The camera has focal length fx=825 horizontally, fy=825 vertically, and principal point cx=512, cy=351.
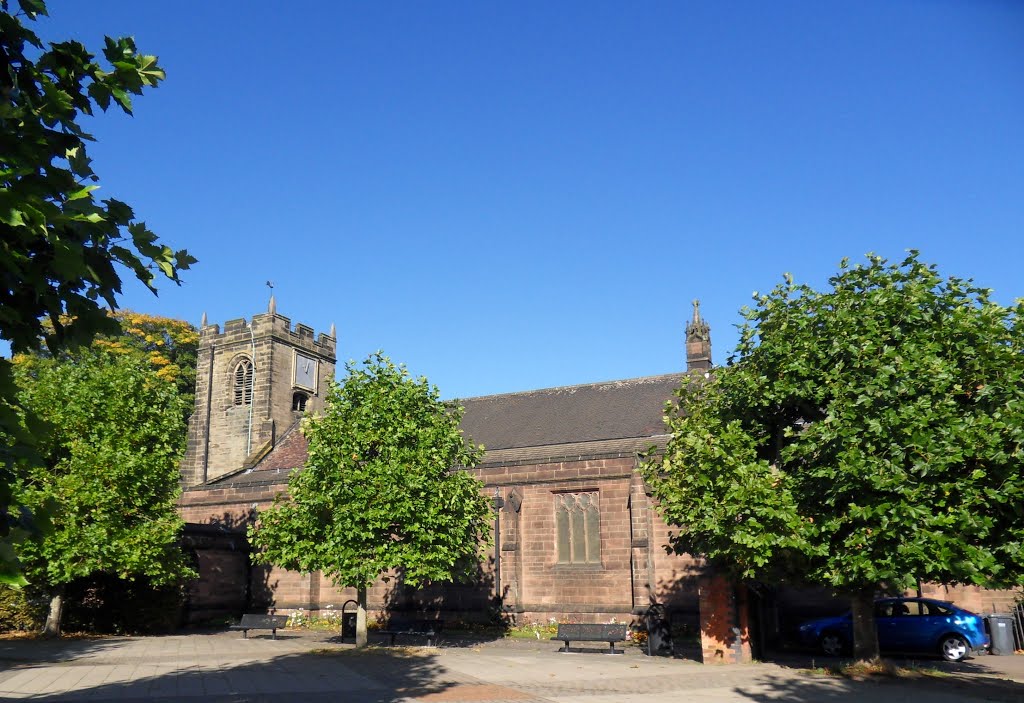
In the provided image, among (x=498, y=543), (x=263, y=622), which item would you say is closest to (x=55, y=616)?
(x=263, y=622)

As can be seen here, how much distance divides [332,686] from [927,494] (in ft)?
38.0

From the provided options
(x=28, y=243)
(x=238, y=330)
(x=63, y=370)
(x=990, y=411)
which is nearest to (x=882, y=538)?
(x=990, y=411)

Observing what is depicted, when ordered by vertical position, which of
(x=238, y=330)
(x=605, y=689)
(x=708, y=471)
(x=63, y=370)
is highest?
(x=238, y=330)

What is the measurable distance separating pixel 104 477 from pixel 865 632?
20.5m

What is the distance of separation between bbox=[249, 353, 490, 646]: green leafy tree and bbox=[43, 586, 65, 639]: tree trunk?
6316 millimetres

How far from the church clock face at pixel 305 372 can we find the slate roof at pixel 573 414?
14715 mm

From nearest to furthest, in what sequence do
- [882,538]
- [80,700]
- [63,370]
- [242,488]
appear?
[80,700], [882,538], [63,370], [242,488]

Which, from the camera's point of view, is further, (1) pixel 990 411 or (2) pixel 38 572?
(2) pixel 38 572

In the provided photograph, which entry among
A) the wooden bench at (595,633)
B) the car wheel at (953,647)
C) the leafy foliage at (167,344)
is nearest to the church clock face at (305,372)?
the leafy foliage at (167,344)

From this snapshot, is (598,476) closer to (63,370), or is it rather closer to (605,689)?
(605,689)

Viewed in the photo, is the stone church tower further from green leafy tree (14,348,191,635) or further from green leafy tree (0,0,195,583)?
green leafy tree (0,0,195,583)

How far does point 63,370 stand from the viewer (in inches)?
1014

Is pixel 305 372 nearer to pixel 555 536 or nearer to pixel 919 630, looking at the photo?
pixel 555 536

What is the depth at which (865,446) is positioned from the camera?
15414 mm
